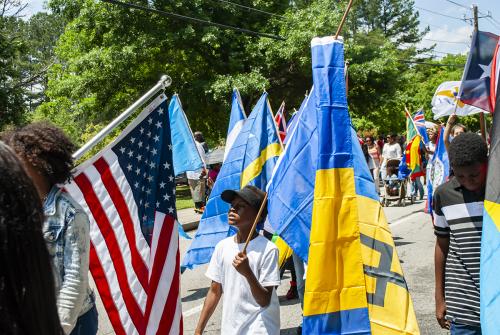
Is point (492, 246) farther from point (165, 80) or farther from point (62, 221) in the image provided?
point (165, 80)

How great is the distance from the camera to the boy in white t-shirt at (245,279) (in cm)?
386

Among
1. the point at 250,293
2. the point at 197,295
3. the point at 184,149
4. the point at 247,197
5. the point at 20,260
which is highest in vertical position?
the point at 20,260

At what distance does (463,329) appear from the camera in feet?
12.8

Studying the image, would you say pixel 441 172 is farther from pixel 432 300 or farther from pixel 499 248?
pixel 499 248

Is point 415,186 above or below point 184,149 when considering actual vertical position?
below

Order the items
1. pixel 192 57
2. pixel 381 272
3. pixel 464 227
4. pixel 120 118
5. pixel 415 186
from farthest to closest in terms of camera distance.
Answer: pixel 192 57 → pixel 415 186 → pixel 120 118 → pixel 381 272 → pixel 464 227

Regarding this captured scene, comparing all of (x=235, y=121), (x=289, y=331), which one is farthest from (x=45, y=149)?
(x=235, y=121)

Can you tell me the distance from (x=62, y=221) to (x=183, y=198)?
64.7 ft

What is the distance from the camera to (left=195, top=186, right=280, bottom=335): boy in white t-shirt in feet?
12.6

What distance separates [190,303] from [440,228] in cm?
Result: 429

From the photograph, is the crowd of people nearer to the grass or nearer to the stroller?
the grass

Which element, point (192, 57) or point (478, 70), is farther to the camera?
point (192, 57)

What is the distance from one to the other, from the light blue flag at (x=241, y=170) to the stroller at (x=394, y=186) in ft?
35.2

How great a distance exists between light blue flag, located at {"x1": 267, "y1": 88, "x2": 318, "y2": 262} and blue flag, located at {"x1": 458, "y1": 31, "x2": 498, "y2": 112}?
1.70 metres
